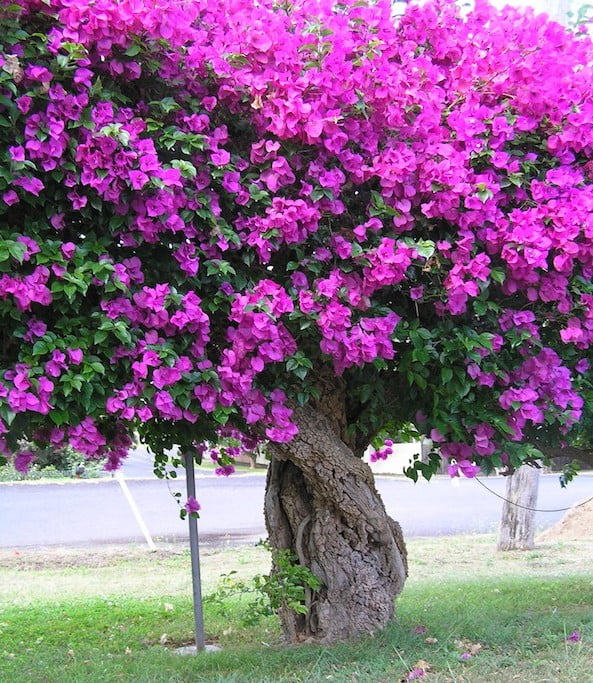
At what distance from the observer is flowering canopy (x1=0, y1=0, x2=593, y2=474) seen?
270 centimetres

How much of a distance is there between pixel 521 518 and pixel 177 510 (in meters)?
5.71

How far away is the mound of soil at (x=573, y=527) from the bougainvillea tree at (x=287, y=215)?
7945 millimetres

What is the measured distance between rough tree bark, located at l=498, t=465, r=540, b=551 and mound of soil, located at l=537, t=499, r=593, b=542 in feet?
5.49

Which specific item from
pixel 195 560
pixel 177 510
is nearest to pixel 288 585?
pixel 195 560

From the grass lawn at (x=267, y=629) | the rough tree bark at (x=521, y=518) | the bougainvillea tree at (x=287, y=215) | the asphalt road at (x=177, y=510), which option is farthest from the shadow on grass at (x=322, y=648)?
the asphalt road at (x=177, y=510)

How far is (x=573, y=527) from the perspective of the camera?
431 inches

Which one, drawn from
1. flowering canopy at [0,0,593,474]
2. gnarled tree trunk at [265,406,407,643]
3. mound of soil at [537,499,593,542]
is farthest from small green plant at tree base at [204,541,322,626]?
mound of soil at [537,499,593,542]

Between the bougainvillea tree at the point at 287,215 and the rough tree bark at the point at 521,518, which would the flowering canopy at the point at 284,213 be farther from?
the rough tree bark at the point at 521,518

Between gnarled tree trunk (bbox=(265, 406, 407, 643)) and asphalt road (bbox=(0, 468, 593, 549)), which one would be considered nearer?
gnarled tree trunk (bbox=(265, 406, 407, 643))

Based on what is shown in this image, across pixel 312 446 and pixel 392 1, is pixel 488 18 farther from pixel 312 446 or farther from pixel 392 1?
pixel 312 446

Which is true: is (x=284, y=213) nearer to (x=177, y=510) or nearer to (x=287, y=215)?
(x=287, y=215)

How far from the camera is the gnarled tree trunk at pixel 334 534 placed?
3.62m

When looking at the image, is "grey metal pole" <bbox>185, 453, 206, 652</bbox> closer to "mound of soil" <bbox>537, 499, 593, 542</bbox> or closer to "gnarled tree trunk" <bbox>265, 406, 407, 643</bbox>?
"gnarled tree trunk" <bbox>265, 406, 407, 643</bbox>

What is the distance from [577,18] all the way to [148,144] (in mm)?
2083
